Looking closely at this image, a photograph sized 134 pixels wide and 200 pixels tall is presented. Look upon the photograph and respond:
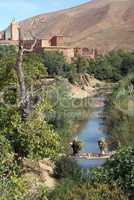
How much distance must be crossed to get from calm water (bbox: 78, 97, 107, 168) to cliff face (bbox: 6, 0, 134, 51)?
2886 inches

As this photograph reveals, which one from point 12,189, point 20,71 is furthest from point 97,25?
point 12,189

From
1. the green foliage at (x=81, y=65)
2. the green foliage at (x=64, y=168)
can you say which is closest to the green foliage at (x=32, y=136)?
the green foliage at (x=64, y=168)

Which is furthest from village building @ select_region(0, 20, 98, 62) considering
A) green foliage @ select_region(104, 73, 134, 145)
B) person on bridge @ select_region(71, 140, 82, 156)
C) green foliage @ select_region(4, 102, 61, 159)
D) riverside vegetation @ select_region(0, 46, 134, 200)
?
green foliage @ select_region(4, 102, 61, 159)

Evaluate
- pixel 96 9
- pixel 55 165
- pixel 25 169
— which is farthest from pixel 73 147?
pixel 96 9

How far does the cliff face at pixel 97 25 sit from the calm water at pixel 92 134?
73317mm

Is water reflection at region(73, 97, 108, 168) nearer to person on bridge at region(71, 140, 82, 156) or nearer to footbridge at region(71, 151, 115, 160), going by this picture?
footbridge at region(71, 151, 115, 160)

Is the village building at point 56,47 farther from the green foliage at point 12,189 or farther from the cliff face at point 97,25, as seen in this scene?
the green foliage at point 12,189

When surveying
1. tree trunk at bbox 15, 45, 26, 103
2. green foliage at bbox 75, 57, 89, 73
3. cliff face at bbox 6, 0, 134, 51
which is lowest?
tree trunk at bbox 15, 45, 26, 103

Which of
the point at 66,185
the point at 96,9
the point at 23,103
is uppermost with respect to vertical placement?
the point at 96,9

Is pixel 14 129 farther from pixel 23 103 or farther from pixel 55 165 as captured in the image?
pixel 55 165

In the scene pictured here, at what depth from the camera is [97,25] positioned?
140500 mm

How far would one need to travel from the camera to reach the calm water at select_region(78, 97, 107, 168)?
1816cm

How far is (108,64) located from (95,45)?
175 ft

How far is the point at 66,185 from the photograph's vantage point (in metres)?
10.8
